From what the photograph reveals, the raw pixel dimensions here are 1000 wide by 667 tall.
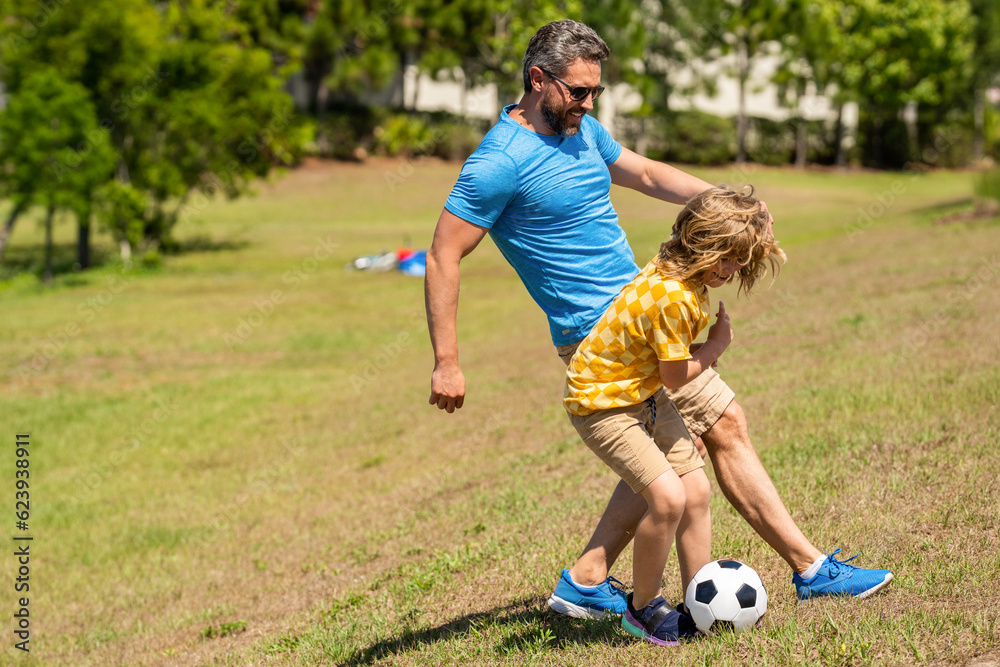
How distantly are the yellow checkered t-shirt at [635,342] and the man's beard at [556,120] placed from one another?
610 millimetres

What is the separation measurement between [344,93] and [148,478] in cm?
3903

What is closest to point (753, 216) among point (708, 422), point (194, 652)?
point (708, 422)

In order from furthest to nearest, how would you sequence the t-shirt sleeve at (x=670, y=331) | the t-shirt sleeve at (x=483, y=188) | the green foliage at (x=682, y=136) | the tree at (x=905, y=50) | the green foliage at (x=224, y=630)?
the tree at (x=905, y=50) → the green foliage at (x=682, y=136) → the green foliage at (x=224, y=630) → the t-shirt sleeve at (x=483, y=188) → the t-shirt sleeve at (x=670, y=331)

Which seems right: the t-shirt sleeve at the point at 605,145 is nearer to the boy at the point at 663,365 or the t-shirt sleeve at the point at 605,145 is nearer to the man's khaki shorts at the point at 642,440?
the boy at the point at 663,365

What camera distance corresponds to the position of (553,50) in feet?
11.5

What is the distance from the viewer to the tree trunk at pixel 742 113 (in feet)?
151

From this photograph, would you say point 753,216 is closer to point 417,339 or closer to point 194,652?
point 194,652

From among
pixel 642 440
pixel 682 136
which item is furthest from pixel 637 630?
pixel 682 136

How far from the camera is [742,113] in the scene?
45.7 meters

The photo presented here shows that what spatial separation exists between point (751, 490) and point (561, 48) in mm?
1865

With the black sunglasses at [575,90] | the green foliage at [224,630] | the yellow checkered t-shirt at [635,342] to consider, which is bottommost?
the green foliage at [224,630]

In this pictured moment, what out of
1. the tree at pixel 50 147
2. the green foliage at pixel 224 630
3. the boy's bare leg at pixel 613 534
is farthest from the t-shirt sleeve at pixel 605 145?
the tree at pixel 50 147

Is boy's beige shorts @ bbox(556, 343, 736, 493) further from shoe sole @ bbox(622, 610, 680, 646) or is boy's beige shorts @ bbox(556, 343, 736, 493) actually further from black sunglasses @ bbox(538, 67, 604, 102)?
black sunglasses @ bbox(538, 67, 604, 102)

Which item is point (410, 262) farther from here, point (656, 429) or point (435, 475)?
point (656, 429)
